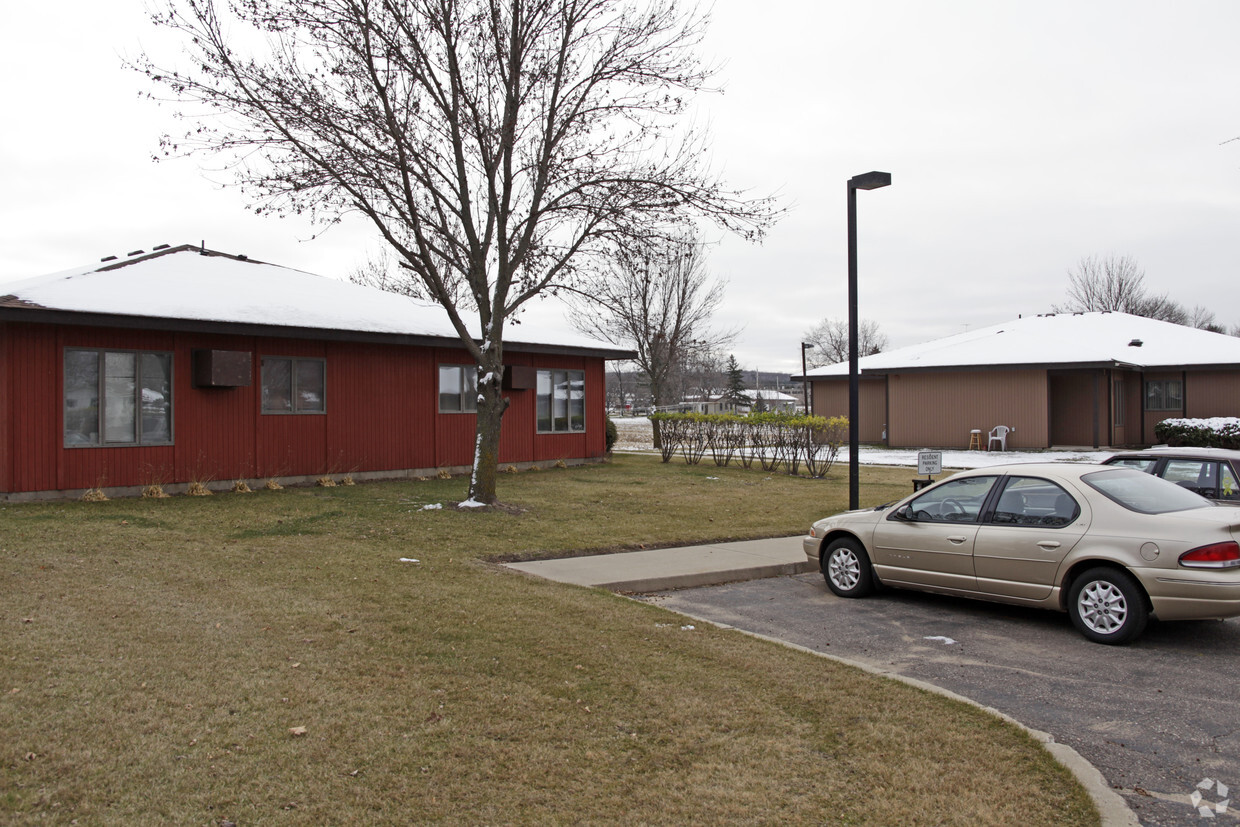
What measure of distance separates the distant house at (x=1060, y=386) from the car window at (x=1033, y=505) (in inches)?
945

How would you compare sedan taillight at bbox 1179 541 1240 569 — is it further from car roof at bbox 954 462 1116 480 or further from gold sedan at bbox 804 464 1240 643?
car roof at bbox 954 462 1116 480

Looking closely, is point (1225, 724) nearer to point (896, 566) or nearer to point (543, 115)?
point (896, 566)

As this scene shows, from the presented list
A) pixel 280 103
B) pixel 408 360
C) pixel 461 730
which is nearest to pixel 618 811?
pixel 461 730

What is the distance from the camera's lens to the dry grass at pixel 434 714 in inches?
150

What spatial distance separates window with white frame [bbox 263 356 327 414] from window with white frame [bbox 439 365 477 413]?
2.75 m

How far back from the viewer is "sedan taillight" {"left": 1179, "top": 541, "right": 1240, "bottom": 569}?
255 inches

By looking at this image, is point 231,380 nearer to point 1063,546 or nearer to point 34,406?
point 34,406

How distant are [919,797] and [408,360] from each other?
15.6 m

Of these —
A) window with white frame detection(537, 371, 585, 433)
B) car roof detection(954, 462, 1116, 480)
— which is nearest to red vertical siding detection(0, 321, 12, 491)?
window with white frame detection(537, 371, 585, 433)

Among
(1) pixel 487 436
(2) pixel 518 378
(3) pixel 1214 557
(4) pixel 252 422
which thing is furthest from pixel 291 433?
(3) pixel 1214 557

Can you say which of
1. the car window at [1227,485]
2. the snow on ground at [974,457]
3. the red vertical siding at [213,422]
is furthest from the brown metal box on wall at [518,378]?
the car window at [1227,485]

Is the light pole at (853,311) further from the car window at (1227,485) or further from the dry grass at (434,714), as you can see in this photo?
the dry grass at (434,714)

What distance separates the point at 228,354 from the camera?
1488cm

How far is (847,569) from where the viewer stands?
8734 millimetres
